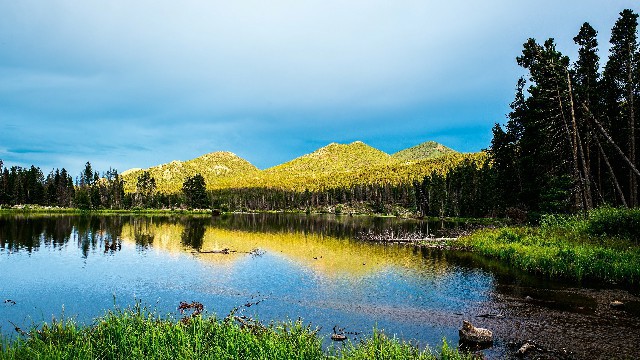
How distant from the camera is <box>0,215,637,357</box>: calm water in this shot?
2320 cm

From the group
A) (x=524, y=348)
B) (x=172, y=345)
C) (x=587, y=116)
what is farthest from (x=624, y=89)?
(x=172, y=345)

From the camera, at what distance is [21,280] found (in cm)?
3341

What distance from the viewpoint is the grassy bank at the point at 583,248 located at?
101 feet

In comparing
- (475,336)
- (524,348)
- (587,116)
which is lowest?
(524,348)

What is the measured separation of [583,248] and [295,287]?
2433cm

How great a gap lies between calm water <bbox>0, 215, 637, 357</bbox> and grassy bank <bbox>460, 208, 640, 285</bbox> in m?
2.61

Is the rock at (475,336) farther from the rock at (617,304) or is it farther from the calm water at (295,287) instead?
the rock at (617,304)

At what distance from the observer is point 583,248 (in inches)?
1358

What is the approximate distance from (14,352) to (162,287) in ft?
67.5

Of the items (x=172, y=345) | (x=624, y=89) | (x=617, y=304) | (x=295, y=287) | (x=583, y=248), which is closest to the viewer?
(x=172, y=345)

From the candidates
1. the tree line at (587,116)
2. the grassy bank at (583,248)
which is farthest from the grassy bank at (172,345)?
the tree line at (587,116)

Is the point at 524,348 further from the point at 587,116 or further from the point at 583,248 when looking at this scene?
the point at 587,116

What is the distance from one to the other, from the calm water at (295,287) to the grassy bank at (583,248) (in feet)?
8.57

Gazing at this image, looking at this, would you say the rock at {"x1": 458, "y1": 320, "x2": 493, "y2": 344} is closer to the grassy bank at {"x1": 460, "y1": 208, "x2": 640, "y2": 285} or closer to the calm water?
the calm water
